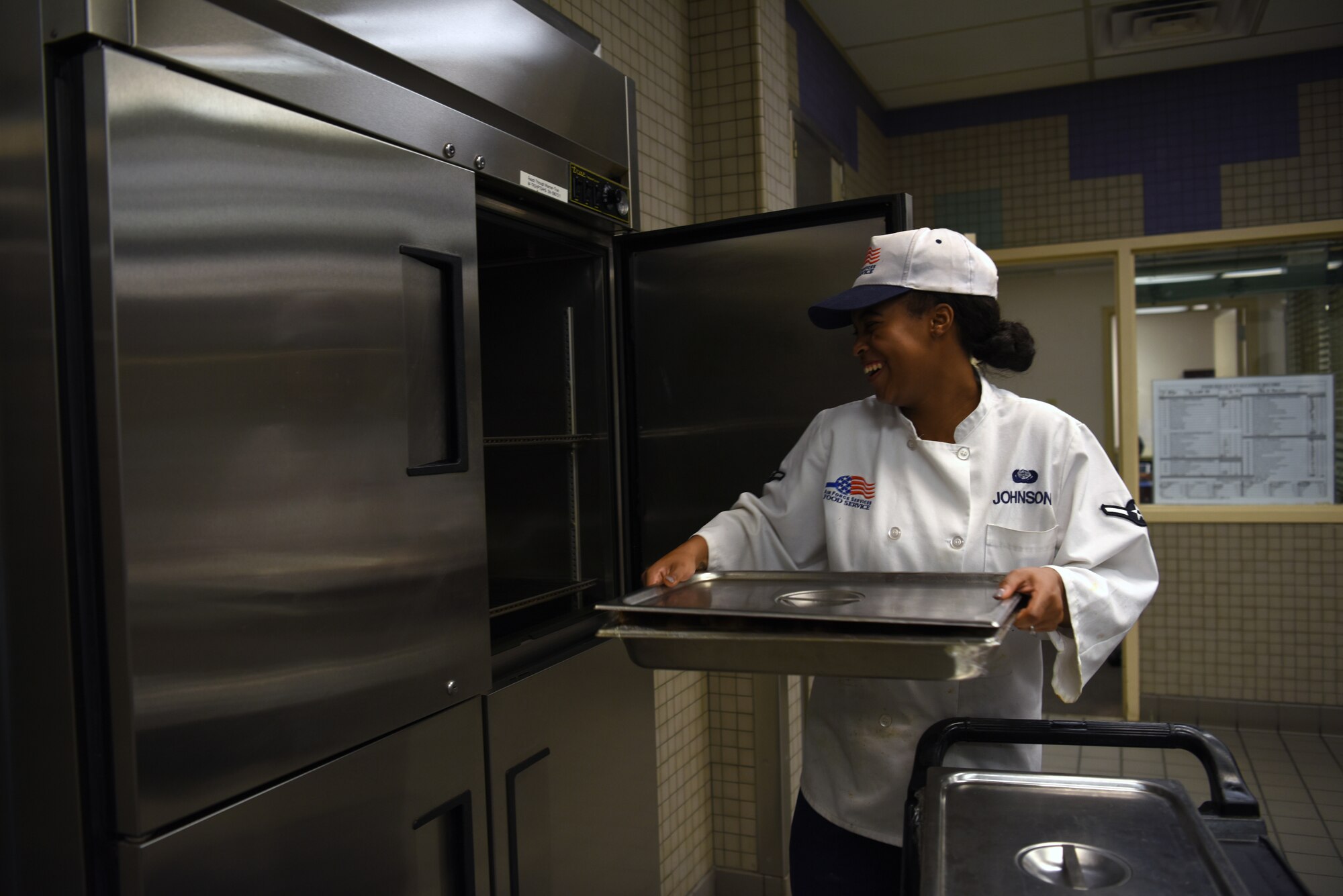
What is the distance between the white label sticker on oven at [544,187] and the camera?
162 centimetres

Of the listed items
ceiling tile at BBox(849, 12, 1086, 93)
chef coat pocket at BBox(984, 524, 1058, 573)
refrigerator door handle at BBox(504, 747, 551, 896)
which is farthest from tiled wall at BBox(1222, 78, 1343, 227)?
refrigerator door handle at BBox(504, 747, 551, 896)

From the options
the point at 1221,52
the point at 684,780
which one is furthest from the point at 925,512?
the point at 1221,52

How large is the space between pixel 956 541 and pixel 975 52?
3.33 meters

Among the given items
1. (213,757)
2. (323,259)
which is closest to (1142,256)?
(323,259)

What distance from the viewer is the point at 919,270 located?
5.34 ft

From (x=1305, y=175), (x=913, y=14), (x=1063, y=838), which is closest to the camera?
(x=1063, y=838)

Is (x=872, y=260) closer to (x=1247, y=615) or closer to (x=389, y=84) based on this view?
(x=389, y=84)

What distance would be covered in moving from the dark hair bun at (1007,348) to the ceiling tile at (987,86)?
3.31 meters

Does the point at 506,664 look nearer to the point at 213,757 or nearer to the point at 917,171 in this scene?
the point at 213,757

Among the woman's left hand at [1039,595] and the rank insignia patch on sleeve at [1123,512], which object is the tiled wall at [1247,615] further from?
the woman's left hand at [1039,595]

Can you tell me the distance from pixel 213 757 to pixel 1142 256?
4662 mm

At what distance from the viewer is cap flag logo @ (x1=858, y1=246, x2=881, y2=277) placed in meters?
1.68

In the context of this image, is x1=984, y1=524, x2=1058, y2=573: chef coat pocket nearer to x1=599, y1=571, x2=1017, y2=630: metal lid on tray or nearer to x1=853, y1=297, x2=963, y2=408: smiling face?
x1=599, y1=571, x2=1017, y2=630: metal lid on tray

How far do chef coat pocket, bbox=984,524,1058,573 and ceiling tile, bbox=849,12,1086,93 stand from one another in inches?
120
